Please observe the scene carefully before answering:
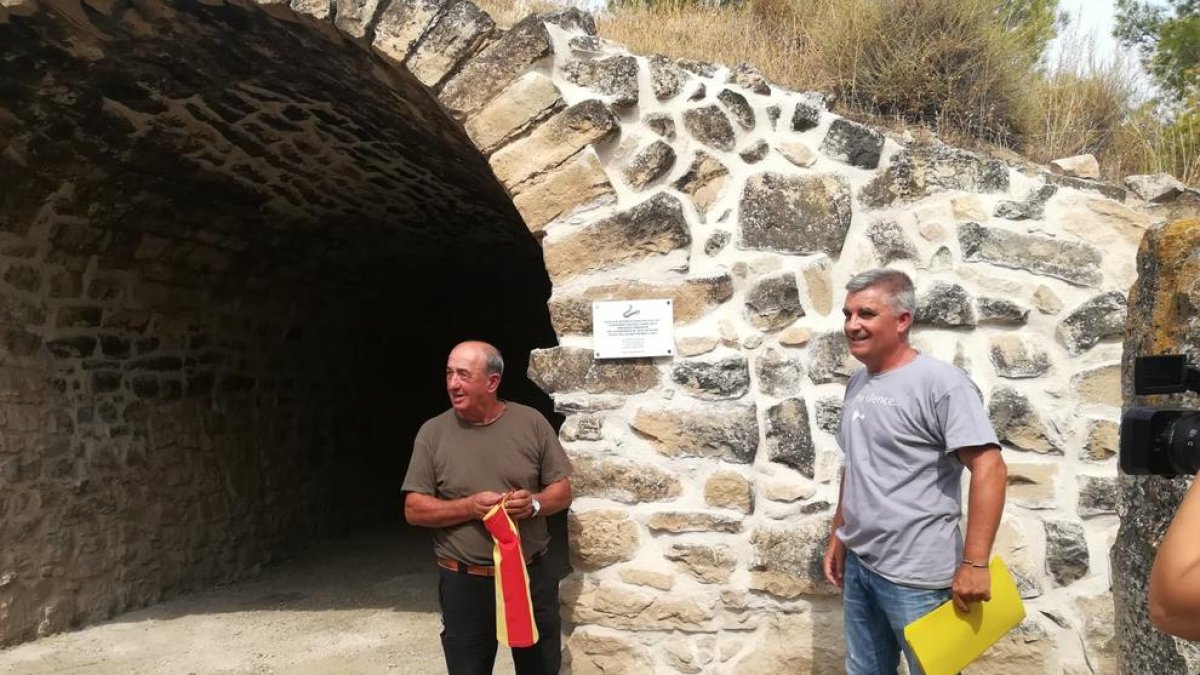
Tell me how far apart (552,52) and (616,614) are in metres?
1.89

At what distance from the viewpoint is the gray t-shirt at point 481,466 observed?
8.47ft

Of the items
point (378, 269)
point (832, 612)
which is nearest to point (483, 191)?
point (378, 269)

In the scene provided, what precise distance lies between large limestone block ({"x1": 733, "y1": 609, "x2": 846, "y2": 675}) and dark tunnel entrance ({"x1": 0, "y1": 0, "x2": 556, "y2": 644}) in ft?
7.77

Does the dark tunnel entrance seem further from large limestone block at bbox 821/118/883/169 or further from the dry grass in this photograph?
large limestone block at bbox 821/118/883/169

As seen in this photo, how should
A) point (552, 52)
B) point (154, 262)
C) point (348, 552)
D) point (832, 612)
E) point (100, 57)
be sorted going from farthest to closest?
point (348, 552) → point (154, 262) → point (100, 57) → point (552, 52) → point (832, 612)

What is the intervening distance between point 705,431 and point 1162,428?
174cm

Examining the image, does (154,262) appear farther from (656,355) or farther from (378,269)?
(656,355)

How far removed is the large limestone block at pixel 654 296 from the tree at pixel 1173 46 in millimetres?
3550

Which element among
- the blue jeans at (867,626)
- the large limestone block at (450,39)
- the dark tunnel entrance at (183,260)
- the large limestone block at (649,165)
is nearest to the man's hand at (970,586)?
the blue jeans at (867,626)

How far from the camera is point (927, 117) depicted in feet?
12.1

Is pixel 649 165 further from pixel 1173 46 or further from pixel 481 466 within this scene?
pixel 1173 46

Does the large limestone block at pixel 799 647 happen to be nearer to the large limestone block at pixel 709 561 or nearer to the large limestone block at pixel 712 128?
the large limestone block at pixel 709 561

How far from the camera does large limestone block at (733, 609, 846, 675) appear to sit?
108 inches

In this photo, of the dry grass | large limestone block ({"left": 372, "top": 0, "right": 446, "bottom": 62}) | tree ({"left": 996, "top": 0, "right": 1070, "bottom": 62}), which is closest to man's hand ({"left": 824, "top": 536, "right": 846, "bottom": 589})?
the dry grass
